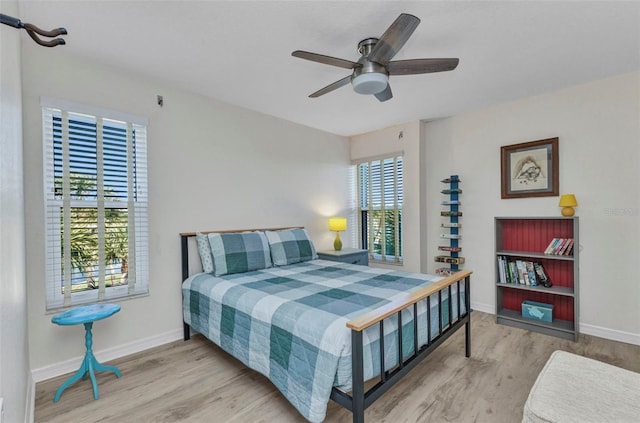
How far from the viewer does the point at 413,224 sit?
4.12 m

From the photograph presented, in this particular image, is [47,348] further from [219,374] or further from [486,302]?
[486,302]

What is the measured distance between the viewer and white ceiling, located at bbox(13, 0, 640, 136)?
185 centimetres

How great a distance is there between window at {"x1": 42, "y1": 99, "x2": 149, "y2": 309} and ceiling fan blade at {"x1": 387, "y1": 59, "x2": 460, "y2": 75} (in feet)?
7.51

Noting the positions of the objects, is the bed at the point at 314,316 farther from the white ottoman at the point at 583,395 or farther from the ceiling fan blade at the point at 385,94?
the ceiling fan blade at the point at 385,94

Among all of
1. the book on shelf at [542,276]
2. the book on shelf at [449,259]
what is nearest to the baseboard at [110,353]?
the book on shelf at [449,259]

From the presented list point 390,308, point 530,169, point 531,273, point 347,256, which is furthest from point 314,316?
point 530,169

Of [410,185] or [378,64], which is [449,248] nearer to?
[410,185]

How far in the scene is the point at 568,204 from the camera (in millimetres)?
2902

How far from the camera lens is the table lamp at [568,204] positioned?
2.90 metres

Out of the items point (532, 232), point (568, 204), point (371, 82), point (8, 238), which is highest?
point (371, 82)

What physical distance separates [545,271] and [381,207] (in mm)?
2142

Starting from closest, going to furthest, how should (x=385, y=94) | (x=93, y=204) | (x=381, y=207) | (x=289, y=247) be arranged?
1. (x=385, y=94)
2. (x=93, y=204)
3. (x=289, y=247)
4. (x=381, y=207)

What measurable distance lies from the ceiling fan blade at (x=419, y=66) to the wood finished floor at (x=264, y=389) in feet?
7.22

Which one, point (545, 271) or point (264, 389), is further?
point (545, 271)
